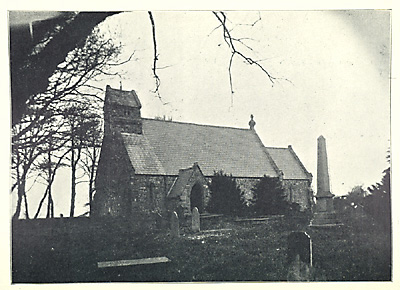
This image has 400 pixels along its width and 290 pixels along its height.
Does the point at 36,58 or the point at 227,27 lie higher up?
the point at 227,27

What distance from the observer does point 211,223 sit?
5180mm

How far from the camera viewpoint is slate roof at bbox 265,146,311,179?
5270 mm

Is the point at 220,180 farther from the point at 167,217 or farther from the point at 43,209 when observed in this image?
the point at 43,209

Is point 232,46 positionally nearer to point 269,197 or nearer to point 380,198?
point 269,197

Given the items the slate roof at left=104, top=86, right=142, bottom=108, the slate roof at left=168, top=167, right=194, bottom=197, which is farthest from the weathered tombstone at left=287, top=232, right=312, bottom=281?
the slate roof at left=104, top=86, right=142, bottom=108

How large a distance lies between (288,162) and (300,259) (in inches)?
44.0

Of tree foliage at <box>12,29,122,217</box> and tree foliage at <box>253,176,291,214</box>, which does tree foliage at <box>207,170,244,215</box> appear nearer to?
tree foliage at <box>253,176,291,214</box>

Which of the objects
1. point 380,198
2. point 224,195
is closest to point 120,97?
point 224,195

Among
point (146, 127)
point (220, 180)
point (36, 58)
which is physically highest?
point (36, 58)

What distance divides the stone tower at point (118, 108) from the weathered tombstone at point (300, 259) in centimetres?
228

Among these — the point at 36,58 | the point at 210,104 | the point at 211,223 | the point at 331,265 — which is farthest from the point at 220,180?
the point at 36,58

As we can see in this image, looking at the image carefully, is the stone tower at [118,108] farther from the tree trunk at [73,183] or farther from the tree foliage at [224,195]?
the tree foliage at [224,195]

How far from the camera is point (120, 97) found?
5129mm

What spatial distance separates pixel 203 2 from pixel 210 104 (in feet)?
3.86
